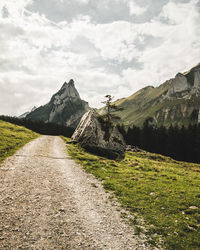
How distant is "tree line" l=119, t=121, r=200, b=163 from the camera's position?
225ft

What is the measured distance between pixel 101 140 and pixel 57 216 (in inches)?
967

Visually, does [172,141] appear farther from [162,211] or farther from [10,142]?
[162,211]

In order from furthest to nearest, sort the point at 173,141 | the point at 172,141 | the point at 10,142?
1. the point at 172,141
2. the point at 173,141
3. the point at 10,142

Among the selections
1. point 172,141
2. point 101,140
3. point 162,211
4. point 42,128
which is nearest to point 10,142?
point 101,140

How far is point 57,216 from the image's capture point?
829cm

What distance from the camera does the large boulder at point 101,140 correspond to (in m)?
31.8

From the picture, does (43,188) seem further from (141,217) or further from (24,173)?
(141,217)

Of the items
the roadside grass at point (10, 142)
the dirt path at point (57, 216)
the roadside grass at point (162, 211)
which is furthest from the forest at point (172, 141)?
the dirt path at point (57, 216)

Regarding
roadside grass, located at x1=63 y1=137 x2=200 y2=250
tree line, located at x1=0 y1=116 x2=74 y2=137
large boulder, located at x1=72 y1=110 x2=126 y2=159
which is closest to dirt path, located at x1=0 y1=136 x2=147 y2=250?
roadside grass, located at x1=63 y1=137 x2=200 y2=250

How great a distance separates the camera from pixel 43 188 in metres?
11.8

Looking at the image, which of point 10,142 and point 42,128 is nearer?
point 10,142

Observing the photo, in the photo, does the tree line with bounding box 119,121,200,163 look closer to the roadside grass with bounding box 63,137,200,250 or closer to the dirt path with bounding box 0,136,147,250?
the roadside grass with bounding box 63,137,200,250

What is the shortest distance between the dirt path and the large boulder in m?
17.9

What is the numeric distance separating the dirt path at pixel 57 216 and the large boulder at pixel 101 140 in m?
17.9
